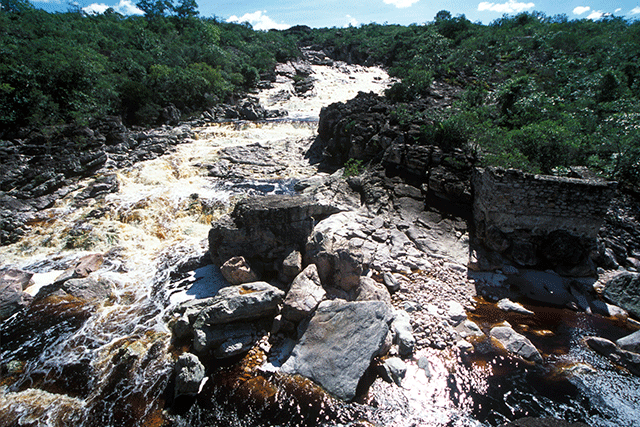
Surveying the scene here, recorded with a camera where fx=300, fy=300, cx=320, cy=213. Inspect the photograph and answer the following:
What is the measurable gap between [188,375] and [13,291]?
18.7ft

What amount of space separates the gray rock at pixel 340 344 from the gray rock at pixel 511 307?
333cm

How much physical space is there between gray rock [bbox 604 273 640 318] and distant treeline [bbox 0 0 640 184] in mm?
3495

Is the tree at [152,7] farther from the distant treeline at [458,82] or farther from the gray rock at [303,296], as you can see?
the gray rock at [303,296]

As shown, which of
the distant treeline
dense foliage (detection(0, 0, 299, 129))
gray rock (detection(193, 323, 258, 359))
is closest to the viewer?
gray rock (detection(193, 323, 258, 359))

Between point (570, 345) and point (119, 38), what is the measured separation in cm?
4229

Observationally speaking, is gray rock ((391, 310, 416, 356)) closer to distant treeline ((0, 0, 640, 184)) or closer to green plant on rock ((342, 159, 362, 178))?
distant treeline ((0, 0, 640, 184))

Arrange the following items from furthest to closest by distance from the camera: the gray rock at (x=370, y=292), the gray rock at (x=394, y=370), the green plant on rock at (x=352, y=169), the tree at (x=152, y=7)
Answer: the tree at (x=152, y=7)
the green plant on rock at (x=352, y=169)
the gray rock at (x=370, y=292)
the gray rock at (x=394, y=370)

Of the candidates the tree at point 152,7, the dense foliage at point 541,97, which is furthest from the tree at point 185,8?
the dense foliage at point 541,97

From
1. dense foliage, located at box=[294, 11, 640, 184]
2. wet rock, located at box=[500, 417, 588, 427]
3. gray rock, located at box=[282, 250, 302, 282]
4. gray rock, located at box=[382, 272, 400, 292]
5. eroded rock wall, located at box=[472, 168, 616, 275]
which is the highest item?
dense foliage, located at box=[294, 11, 640, 184]

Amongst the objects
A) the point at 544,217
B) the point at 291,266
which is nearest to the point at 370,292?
the point at 291,266

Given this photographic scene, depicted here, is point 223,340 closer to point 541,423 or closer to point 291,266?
point 291,266

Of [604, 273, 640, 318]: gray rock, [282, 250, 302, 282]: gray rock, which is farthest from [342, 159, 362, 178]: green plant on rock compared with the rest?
[604, 273, 640, 318]: gray rock

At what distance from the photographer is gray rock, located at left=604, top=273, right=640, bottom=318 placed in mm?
7718

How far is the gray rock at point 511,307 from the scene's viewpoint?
25.1 feet
